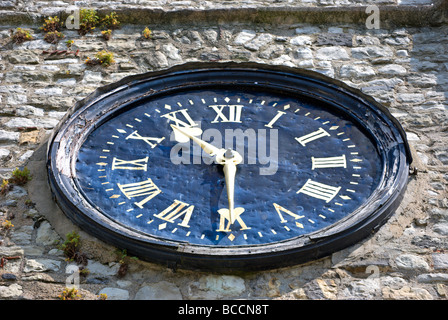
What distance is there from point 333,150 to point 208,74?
4.38 feet

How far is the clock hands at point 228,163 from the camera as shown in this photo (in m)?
7.02

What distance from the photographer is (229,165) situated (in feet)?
24.2

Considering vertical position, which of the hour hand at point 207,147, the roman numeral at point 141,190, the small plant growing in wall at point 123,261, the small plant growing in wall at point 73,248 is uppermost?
the hour hand at point 207,147

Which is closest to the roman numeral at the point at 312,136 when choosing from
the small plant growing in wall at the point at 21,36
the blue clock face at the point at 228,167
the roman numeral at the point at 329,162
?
the blue clock face at the point at 228,167

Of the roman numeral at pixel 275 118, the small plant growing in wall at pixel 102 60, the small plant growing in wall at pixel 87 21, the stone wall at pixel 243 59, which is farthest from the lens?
the small plant growing in wall at pixel 87 21

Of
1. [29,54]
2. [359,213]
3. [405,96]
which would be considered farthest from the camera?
[29,54]

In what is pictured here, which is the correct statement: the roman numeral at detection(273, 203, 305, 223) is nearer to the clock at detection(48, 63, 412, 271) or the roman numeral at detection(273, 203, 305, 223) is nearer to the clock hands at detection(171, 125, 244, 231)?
the clock at detection(48, 63, 412, 271)

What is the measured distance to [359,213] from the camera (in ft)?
22.7

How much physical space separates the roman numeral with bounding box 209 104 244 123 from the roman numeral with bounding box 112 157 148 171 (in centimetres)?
75

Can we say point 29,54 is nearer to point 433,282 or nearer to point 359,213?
point 359,213

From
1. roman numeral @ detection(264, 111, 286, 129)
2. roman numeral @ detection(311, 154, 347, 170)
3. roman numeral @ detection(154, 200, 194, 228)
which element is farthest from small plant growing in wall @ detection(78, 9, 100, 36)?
roman numeral @ detection(311, 154, 347, 170)

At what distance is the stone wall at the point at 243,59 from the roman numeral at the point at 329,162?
51 centimetres

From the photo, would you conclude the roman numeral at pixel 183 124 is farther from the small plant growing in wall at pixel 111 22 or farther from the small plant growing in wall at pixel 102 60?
the small plant growing in wall at pixel 111 22

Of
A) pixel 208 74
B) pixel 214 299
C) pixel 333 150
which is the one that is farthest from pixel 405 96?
pixel 214 299
